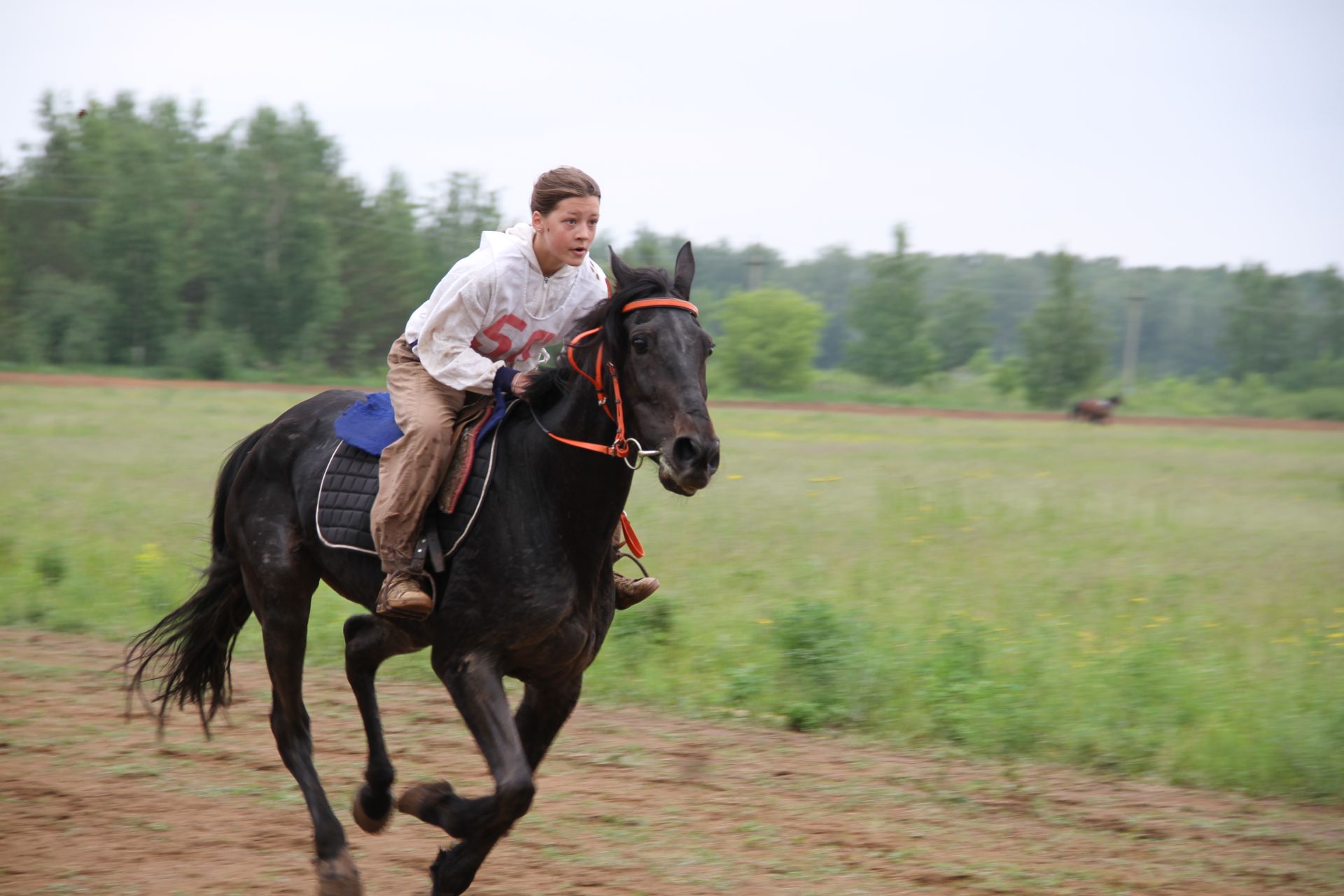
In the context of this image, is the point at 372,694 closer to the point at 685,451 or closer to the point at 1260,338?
the point at 685,451

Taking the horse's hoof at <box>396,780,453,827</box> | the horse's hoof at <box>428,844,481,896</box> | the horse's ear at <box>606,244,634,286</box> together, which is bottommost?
the horse's hoof at <box>428,844,481,896</box>

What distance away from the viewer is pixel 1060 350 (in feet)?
172

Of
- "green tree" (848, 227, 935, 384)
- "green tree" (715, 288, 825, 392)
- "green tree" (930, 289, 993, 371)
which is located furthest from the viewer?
"green tree" (930, 289, 993, 371)

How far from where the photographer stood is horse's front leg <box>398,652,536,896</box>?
4.18m

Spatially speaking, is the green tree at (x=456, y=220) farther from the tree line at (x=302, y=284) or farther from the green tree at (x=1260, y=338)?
the green tree at (x=1260, y=338)

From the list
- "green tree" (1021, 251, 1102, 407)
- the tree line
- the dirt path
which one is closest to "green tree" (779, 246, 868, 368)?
the tree line

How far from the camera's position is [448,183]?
52.6 metres

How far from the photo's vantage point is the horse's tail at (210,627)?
5.95m

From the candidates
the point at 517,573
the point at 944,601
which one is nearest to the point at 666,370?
the point at 517,573

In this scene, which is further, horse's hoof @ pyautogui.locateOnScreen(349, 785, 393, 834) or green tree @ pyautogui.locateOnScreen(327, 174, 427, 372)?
green tree @ pyautogui.locateOnScreen(327, 174, 427, 372)

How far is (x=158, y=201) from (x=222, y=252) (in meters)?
3.33

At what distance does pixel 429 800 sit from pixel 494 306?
1885 mm

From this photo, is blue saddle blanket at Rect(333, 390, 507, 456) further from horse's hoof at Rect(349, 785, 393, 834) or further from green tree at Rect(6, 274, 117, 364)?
green tree at Rect(6, 274, 117, 364)

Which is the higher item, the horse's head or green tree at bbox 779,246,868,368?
green tree at bbox 779,246,868,368
